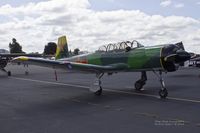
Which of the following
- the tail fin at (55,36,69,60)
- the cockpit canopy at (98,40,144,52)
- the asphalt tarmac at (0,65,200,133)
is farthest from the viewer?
the tail fin at (55,36,69,60)

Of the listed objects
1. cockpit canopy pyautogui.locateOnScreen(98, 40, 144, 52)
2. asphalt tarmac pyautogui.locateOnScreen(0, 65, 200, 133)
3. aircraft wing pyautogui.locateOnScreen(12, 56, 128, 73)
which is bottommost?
asphalt tarmac pyautogui.locateOnScreen(0, 65, 200, 133)

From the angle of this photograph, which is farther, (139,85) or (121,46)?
(139,85)

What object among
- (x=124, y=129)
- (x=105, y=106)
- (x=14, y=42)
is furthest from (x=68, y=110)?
(x=14, y=42)

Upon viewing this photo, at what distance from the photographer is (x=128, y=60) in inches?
511

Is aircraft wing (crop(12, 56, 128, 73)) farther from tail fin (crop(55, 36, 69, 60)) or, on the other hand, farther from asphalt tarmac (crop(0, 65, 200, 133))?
tail fin (crop(55, 36, 69, 60))

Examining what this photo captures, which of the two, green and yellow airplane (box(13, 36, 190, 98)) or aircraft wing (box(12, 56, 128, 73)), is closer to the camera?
green and yellow airplane (box(13, 36, 190, 98))

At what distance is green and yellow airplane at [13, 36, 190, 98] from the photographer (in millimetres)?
11758

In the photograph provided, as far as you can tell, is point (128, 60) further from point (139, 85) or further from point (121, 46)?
point (139, 85)

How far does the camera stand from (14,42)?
11681 cm

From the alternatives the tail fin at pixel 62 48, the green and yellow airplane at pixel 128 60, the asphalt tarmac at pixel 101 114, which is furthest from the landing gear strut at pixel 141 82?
the tail fin at pixel 62 48

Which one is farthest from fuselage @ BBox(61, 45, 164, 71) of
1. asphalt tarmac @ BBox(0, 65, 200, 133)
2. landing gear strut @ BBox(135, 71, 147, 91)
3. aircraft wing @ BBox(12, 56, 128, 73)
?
landing gear strut @ BBox(135, 71, 147, 91)

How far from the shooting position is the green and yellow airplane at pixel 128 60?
1176 cm

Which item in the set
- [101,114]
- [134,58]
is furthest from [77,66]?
[101,114]

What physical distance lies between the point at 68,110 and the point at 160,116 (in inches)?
110
